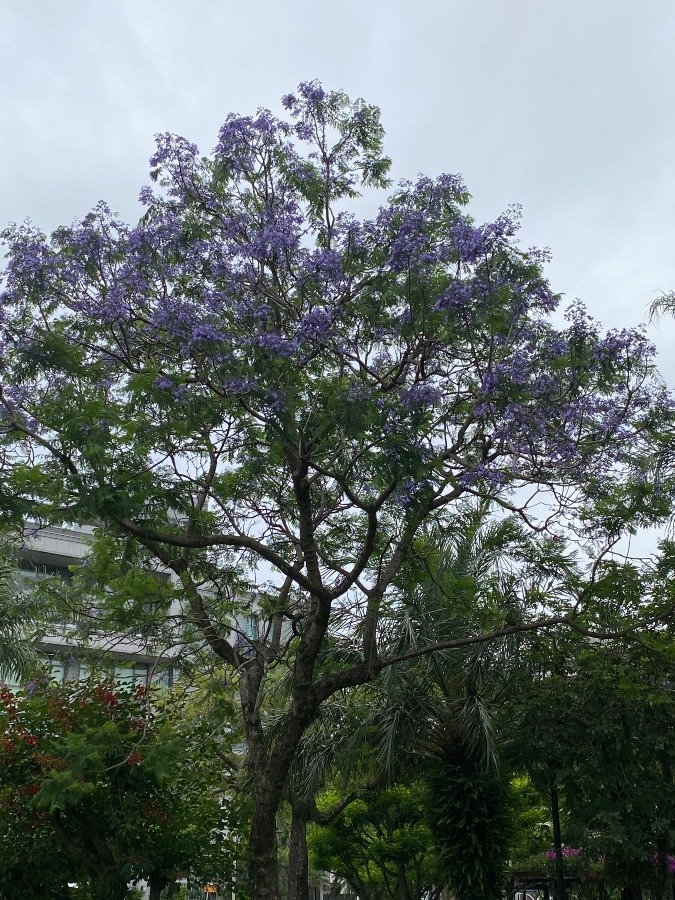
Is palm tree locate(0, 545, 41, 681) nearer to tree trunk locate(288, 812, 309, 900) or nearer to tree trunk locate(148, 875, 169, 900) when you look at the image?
tree trunk locate(148, 875, 169, 900)

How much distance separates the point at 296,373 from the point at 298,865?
8628mm

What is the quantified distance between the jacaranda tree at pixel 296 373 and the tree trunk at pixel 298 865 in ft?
13.4

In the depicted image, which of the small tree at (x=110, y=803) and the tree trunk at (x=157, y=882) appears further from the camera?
the tree trunk at (x=157, y=882)

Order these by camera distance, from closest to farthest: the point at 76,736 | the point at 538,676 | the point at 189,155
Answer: the point at 76,736 → the point at 189,155 → the point at 538,676

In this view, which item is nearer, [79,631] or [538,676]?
[79,631]

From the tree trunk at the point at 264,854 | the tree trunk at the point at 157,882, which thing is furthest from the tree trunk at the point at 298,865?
the tree trunk at the point at 264,854

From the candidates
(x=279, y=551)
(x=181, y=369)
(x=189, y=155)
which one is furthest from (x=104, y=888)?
(x=189, y=155)

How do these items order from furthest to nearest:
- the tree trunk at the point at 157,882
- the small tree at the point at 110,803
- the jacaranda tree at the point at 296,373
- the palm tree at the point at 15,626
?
the palm tree at the point at 15,626 < the tree trunk at the point at 157,882 < the small tree at the point at 110,803 < the jacaranda tree at the point at 296,373

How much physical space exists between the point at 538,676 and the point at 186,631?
5.39 metres

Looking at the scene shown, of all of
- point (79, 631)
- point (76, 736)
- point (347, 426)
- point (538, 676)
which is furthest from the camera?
point (538, 676)

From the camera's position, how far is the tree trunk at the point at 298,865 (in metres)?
13.7

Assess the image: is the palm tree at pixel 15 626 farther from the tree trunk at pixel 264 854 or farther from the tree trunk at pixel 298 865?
the tree trunk at pixel 298 865

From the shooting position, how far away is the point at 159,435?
8.98m

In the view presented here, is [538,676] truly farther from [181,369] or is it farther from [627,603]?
[181,369]
